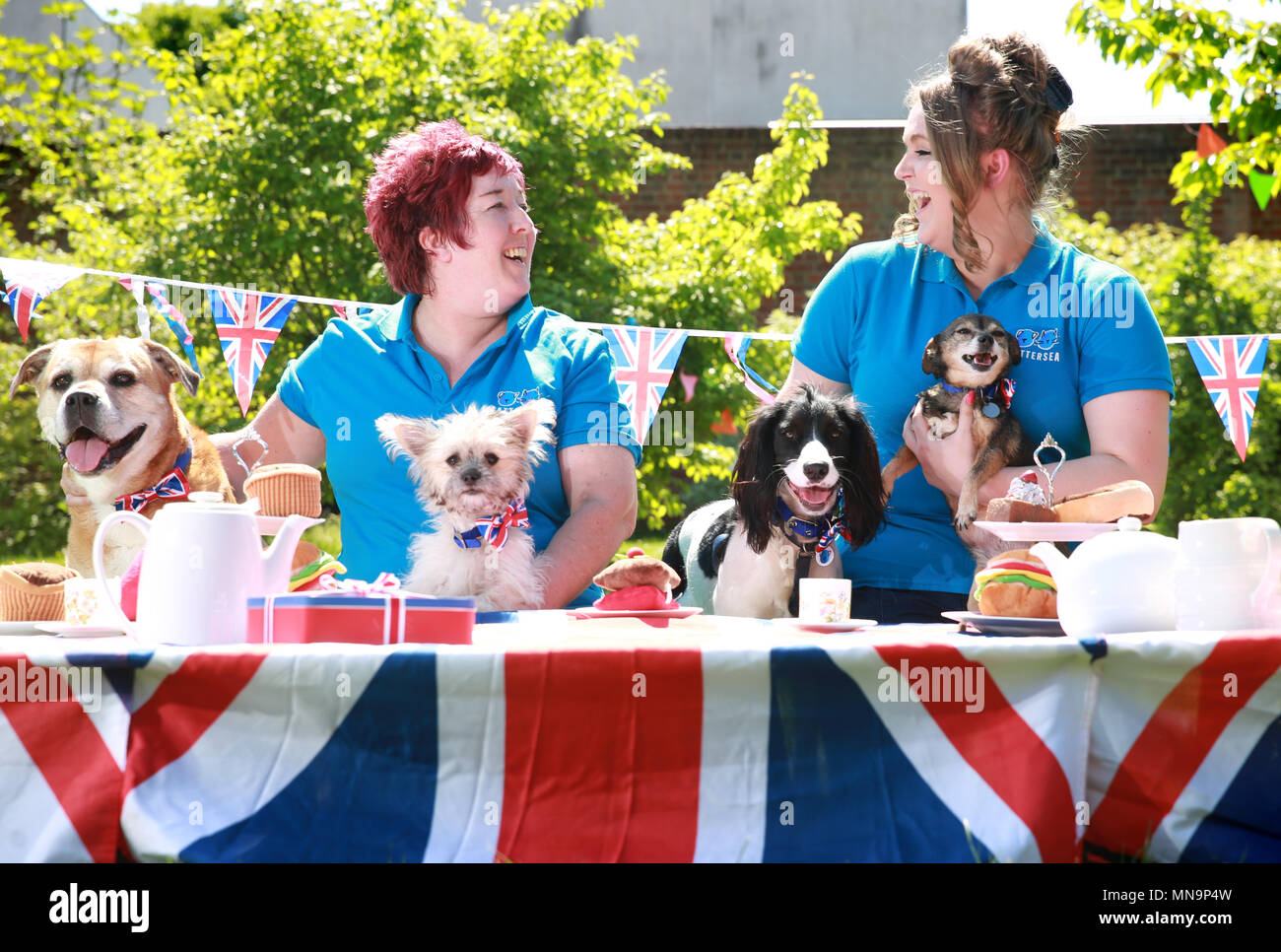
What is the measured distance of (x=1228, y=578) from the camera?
1.66 meters

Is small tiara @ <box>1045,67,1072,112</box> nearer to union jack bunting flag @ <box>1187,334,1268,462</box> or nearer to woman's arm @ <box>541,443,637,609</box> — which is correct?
woman's arm @ <box>541,443,637,609</box>

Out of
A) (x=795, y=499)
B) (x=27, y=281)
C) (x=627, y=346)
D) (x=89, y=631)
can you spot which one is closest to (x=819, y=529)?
(x=795, y=499)

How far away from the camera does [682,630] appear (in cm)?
194

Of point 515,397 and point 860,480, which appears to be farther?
point 515,397

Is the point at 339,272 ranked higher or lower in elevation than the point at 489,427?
higher

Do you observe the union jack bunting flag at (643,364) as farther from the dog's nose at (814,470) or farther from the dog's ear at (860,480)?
the dog's nose at (814,470)

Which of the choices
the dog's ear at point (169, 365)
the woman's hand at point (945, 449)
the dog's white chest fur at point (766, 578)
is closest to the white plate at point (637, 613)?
the dog's white chest fur at point (766, 578)

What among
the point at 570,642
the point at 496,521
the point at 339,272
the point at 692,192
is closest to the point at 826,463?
the point at 496,521

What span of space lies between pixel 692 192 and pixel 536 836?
12.3m

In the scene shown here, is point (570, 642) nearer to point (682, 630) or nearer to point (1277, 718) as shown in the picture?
point (682, 630)

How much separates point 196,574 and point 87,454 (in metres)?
1.82

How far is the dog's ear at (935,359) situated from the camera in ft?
8.84

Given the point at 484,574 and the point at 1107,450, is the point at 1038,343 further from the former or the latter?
the point at 484,574

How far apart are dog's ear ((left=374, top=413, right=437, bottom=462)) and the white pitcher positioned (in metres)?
1.57
